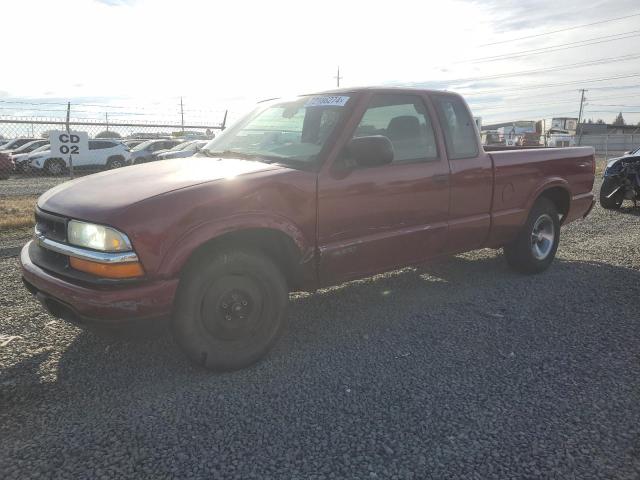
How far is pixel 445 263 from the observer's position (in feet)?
18.7

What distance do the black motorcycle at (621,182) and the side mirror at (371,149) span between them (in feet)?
26.6

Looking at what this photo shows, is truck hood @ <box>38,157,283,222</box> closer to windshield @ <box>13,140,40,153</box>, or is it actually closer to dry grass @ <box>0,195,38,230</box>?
dry grass @ <box>0,195,38,230</box>

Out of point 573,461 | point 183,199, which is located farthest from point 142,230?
point 573,461

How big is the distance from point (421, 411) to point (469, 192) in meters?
2.26

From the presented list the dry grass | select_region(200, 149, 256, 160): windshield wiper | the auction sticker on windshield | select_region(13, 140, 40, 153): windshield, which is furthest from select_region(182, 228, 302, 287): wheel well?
select_region(13, 140, 40, 153): windshield

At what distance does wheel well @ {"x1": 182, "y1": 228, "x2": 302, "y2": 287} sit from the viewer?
9.65 ft

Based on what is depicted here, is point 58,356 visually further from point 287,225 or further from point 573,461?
point 573,461

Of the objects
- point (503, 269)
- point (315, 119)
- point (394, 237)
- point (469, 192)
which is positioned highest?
point (315, 119)

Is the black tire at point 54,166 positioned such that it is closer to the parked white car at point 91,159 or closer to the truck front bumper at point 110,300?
the parked white car at point 91,159

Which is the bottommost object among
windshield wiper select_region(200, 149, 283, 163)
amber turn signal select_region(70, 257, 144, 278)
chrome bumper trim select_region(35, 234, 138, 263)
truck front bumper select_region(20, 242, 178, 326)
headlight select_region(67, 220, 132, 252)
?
truck front bumper select_region(20, 242, 178, 326)

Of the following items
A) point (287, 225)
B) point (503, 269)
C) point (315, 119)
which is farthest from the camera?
point (503, 269)

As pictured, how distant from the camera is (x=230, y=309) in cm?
302

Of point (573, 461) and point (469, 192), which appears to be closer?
point (573, 461)

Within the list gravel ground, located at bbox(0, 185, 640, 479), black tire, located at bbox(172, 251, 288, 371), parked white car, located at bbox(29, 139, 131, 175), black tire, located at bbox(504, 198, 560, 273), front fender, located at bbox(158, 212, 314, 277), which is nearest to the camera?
gravel ground, located at bbox(0, 185, 640, 479)
